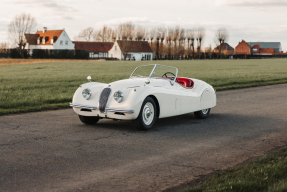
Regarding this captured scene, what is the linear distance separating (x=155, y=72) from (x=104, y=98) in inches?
64.8

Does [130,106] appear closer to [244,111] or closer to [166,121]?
[166,121]

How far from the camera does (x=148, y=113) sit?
7754mm

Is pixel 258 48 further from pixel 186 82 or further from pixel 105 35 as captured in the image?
pixel 186 82

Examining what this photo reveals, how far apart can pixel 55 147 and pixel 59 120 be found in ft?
9.38

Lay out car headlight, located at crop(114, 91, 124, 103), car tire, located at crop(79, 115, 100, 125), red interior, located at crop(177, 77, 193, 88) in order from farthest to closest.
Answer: red interior, located at crop(177, 77, 193, 88) < car tire, located at crop(79, 115, 100, 125) < car headlight, located at crop(114, 91, 124, 103)

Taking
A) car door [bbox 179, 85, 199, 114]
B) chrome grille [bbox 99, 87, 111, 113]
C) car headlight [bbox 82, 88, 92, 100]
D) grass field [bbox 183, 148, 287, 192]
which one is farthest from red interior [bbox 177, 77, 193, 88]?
grass field [bbox 183, 148, 287, 192]

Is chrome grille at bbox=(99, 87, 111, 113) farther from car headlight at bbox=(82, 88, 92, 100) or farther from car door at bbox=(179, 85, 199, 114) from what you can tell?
car door at bbox=(179, 85, 199, 114)

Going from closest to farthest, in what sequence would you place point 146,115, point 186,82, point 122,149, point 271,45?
1. point 122,149
2. point 146,115
3. point 186,82
4. point 271,45

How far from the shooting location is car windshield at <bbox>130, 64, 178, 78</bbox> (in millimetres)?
8805

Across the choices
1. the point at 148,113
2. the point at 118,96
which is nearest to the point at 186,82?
the point at 148,113

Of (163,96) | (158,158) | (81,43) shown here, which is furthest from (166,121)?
(81,43)

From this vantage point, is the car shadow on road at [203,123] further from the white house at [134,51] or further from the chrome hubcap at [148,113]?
the white house at [134,51]

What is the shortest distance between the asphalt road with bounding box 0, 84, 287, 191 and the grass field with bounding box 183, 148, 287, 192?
34 centimetres

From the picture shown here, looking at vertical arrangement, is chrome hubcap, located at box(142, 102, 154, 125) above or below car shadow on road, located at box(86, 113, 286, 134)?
above
